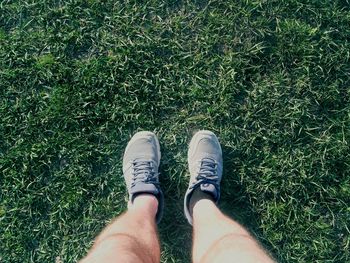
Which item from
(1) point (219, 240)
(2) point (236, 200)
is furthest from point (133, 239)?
(2) point (236, 200)

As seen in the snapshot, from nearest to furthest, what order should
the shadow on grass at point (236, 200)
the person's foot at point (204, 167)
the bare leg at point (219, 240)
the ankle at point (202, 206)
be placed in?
the bare leg at point (219, 240) → the ankle at point (202, 206) → the person's foot at point (204, 167) → the shadow on grass at point (236, 200)

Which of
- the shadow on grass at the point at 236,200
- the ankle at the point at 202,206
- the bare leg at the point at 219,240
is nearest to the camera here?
the bare leg at the point at 219,240

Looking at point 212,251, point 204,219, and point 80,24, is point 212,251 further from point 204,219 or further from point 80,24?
point 80,24

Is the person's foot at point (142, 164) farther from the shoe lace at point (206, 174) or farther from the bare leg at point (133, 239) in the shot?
the shoe lace at point (206, 174)

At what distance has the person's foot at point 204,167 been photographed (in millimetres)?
3221

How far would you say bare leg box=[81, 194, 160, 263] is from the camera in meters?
2.49

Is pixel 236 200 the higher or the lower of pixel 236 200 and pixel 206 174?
the lower

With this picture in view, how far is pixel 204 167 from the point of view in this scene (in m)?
3.27

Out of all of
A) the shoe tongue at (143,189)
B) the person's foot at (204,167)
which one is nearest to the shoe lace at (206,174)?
the person's foot at (204,167)

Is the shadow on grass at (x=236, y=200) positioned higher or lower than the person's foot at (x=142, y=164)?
lower

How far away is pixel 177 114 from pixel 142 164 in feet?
1.42

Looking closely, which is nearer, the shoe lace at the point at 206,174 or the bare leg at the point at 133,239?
the bare leg at the point at 133,239

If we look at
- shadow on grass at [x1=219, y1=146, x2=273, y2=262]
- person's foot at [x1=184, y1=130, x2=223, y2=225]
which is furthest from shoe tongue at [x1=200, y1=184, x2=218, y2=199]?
shadow on grass at [x1=219, y1=146, x2=273, y2=262]

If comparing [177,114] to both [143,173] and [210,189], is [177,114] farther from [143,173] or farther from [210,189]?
[210,189]
